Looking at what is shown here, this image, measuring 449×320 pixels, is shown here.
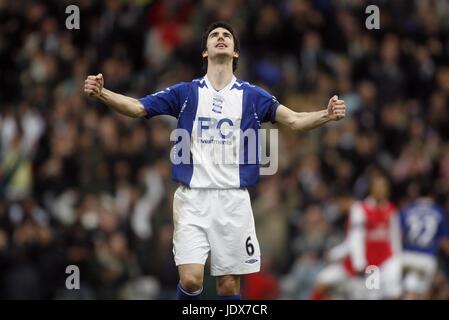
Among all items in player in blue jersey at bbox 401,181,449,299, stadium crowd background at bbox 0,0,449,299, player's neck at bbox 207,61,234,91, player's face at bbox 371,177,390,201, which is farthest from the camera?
stadium crowd background at bbox 0,0,449,299

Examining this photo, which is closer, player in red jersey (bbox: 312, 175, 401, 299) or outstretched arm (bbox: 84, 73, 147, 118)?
outstretched arm (bbox: 84, 73, 147, 118)

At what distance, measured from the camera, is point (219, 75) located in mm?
10844

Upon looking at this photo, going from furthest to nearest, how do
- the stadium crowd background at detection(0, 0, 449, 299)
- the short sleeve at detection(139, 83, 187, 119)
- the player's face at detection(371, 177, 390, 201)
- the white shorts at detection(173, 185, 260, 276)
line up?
the stadium crowd background at detection(0, 0, 449, 299) < the player's face at detection(371, 177, 390, 201) < the short sleeve at detection(139, 83, 187, 119) < the white shorts at detection(173, 185, 260, 276)

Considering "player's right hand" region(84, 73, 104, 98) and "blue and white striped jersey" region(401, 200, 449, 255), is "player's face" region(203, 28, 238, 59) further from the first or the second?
"blue and white striped jersey" region(401, 200, 449, 255)

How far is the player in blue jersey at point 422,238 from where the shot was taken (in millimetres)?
16547

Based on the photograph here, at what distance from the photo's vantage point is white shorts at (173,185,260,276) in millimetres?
10594

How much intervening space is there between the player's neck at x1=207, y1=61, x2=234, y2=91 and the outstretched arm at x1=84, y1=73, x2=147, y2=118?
68 centimetres

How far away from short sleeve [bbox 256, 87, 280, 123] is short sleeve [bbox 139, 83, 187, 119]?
666 millimetres

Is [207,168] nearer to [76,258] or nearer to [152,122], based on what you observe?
[76,258]

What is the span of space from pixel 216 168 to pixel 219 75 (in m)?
0.83

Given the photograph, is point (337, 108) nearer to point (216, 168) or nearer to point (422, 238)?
point (216, 168)

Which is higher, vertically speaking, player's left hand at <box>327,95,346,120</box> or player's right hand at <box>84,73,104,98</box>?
player's right hand at <box>84,73,104,98</box>

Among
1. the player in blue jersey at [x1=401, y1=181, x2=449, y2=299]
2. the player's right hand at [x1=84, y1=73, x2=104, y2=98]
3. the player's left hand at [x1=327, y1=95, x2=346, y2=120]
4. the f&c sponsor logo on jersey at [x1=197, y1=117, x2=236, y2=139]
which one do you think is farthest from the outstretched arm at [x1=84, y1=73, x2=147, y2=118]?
the player in blue jersey at [x1=401, y1=181, x2=449, y2=299]

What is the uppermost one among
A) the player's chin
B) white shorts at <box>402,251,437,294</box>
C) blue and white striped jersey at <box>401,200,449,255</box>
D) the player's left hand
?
the player's chin
